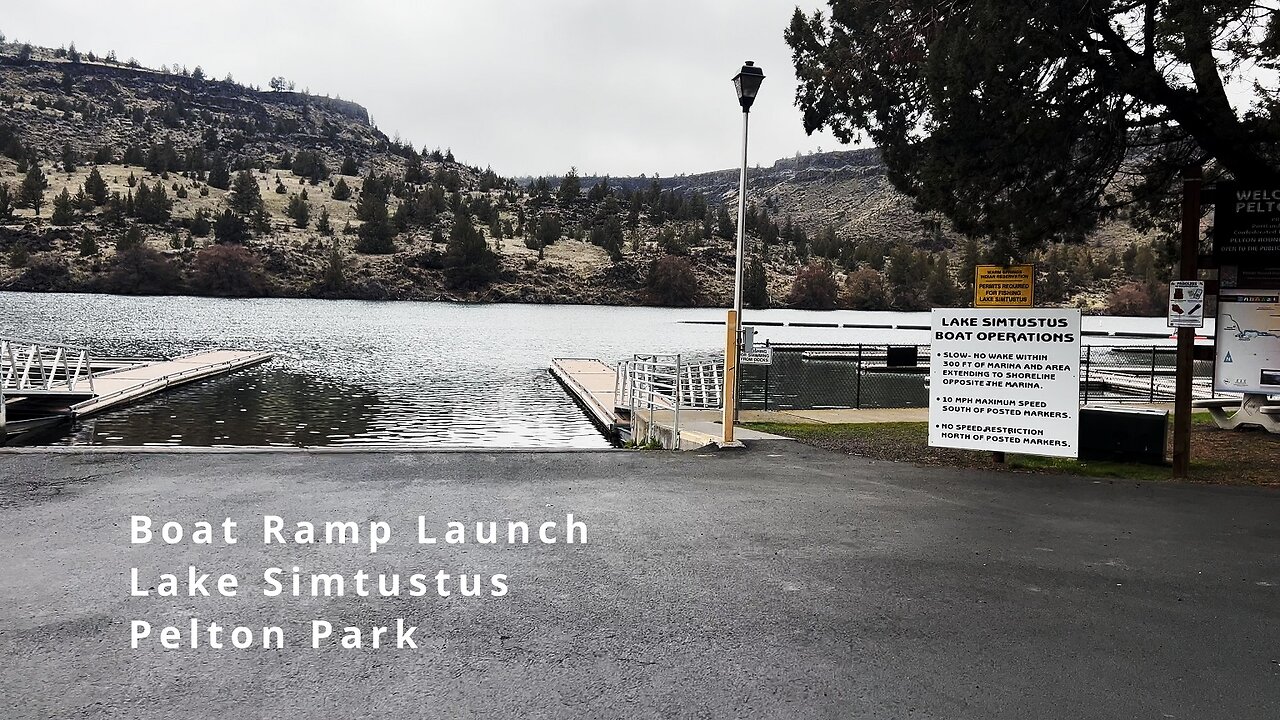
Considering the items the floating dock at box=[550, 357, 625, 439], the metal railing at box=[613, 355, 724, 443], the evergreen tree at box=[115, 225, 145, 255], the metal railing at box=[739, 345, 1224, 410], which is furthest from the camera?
the evergreen tree at box=[115, 225, 145, 255]

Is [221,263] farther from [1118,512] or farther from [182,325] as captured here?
[1118,512]

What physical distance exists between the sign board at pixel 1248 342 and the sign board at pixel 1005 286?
338 cm

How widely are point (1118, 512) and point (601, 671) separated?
5699mm

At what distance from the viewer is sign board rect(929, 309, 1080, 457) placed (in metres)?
10.4

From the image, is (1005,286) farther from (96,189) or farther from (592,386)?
(96,189)

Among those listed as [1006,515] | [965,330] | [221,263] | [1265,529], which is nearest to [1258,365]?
[965,330]

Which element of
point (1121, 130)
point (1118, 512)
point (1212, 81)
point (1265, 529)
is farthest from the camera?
point (1121, 130)

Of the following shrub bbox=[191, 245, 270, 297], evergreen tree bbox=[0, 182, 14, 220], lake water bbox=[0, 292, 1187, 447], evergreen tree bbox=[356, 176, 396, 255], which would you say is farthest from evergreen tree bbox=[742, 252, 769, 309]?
evergreen tree bbox=[0, 182, 14, 220]

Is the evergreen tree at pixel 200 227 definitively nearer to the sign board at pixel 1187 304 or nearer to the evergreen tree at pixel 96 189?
the evergreen tree at pixel 96 189

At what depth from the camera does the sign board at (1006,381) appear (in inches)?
409

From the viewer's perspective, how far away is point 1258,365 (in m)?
12.6

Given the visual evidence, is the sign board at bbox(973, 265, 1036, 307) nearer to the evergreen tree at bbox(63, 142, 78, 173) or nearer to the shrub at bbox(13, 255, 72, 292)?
the shrub at bbox(13, 255, 72, 292)

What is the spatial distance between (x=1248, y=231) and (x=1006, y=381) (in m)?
3.81

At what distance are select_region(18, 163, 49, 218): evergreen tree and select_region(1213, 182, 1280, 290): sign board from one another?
141 metres
